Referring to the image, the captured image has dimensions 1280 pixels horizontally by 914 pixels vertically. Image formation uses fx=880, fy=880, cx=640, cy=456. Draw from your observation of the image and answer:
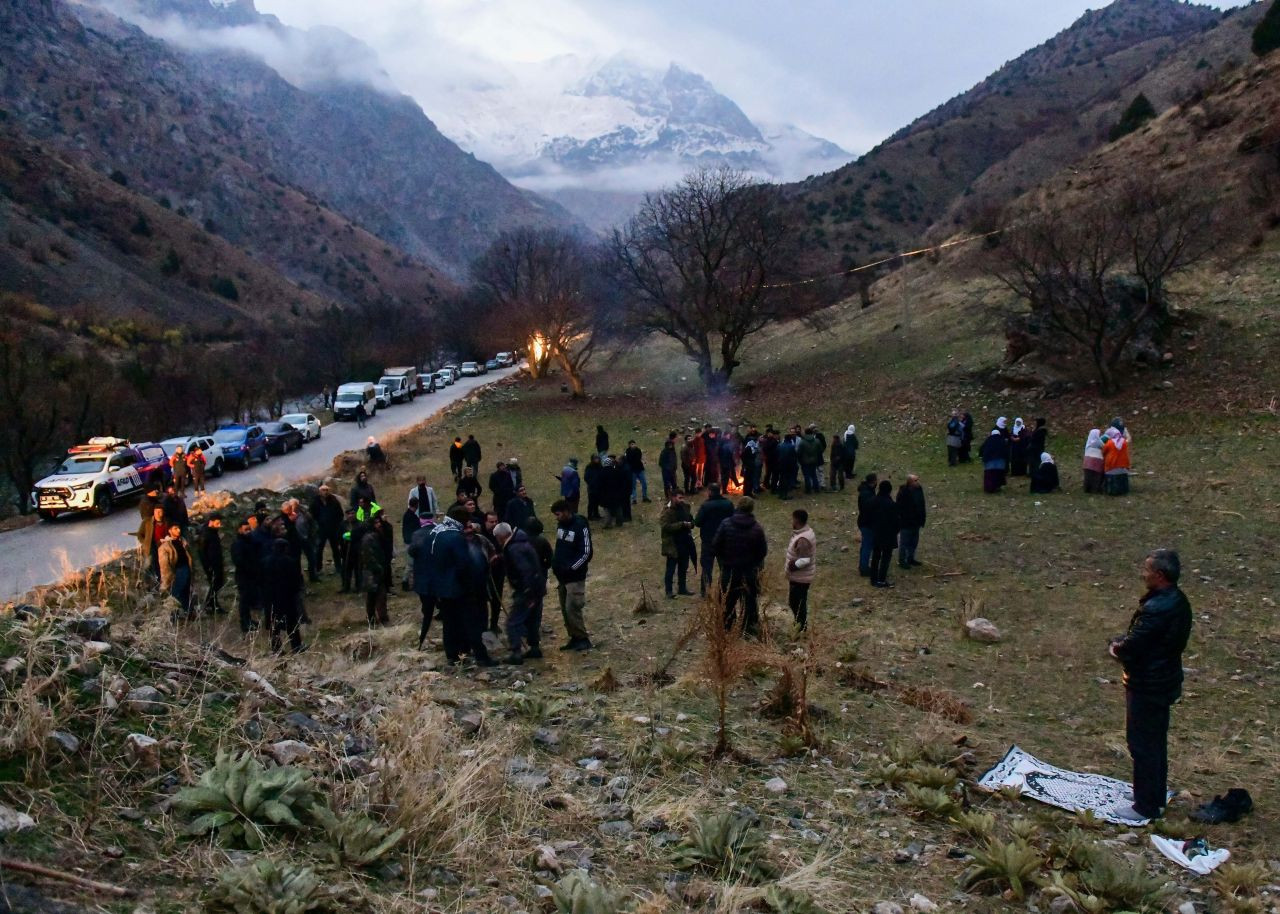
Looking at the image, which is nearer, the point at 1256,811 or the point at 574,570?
the point at 1256,811

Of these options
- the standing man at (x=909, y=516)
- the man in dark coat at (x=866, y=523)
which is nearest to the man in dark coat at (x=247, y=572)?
the man in dark coat at (x=866, y=523)

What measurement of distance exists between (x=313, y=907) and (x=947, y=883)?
3251 millimetres

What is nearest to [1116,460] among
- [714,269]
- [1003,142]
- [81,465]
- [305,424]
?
[714,269]

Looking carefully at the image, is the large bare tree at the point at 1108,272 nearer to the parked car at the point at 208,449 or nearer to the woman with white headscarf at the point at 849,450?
the woman with white headscarf at the point at 849,450

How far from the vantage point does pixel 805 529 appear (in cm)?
983

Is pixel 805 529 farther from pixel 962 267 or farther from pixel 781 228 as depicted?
pixel 962 267

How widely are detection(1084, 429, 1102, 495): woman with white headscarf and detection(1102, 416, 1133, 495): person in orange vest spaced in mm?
113

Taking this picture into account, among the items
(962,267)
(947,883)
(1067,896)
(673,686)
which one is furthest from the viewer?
(962,267)

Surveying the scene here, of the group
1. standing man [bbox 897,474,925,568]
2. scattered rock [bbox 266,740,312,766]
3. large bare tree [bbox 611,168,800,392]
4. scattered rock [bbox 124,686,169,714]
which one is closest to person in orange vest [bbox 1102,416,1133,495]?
standing man [bbox 897,474,925,568]

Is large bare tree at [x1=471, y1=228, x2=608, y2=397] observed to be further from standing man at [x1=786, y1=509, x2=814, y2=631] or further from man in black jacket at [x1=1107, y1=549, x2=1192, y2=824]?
man in black jacket at [x1=1107, y1=549, x2=1192, y2=824]

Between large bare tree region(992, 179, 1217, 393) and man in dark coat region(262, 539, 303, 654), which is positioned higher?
large bare tree region(992, 179, 1217, 393)

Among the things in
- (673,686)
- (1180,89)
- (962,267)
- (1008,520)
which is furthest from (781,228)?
(1180,89)

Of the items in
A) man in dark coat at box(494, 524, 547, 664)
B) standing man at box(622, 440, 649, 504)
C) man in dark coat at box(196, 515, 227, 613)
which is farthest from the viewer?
standing man at box(622, 440, 649, 504)

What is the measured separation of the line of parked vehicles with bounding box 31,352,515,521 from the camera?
870 inches
